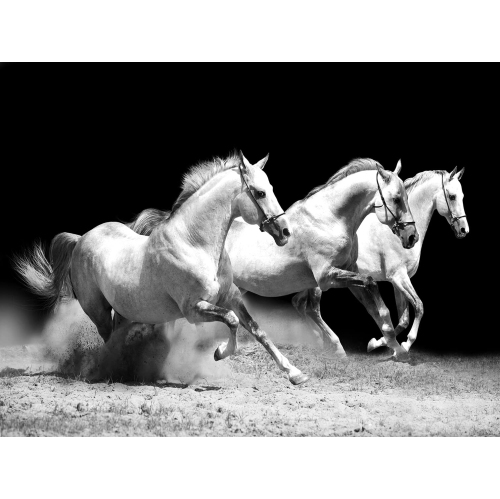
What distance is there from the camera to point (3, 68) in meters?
9.45

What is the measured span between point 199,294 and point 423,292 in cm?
582

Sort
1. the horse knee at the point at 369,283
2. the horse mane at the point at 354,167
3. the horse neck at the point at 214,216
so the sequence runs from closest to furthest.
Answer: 1. the horse neck at the point at 214,216
2. the horse knee at the point at 369,283
3. the horse mane at the point at 354,167

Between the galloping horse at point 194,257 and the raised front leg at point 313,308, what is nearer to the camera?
the galloping horse at point 194,257

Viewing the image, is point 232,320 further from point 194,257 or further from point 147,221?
point 147,221

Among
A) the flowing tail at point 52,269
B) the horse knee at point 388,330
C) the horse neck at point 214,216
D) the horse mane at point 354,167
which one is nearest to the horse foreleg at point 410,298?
the horse knee at point 388,330

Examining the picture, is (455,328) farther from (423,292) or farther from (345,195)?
(345,195)

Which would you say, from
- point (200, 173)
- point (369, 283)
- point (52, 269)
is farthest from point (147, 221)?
point (369, 283)

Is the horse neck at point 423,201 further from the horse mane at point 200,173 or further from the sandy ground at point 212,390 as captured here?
the horse mane at point 200,173

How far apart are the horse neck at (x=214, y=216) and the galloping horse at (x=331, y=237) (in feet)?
4.68

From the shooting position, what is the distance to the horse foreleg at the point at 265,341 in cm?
733

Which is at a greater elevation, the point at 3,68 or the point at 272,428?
the point at 3,68

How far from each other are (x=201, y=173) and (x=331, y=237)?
158cm

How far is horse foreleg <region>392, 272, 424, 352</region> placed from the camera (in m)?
9.47

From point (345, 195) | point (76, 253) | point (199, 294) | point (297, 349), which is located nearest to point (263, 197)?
point (199, 294)
